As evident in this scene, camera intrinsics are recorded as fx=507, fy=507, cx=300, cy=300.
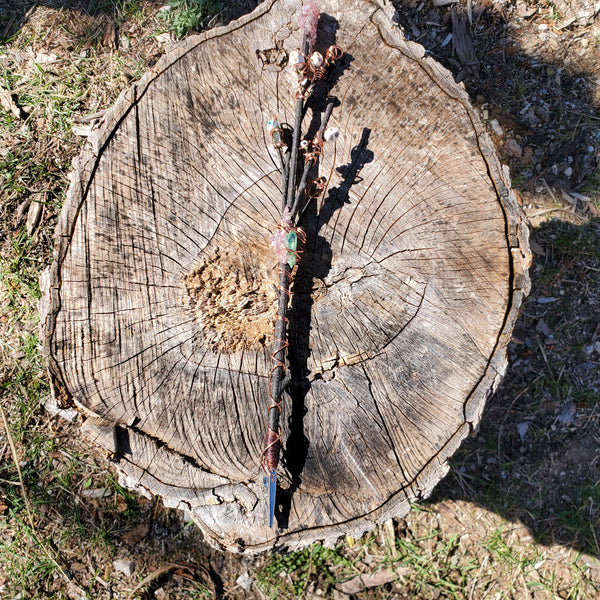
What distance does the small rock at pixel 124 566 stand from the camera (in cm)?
284

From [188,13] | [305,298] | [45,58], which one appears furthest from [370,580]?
[45,58]

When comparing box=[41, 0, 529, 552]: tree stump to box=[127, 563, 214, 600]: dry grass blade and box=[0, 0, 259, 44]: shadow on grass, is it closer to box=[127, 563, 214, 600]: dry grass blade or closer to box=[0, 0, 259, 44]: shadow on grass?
box=[127, 563, 214, 600]: dry grass blade

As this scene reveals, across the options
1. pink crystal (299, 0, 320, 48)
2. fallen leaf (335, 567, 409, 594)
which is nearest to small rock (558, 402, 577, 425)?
fallen leaf (335, 567, 409, 594)

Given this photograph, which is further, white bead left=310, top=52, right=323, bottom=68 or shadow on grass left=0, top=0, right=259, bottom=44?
shadow on grass left=0, top=0, right=259, bottom=44

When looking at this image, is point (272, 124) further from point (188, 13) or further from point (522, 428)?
point (522, 428)

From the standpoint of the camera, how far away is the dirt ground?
9.38ft

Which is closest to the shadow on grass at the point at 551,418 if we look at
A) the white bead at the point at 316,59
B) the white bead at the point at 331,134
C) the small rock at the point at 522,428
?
the small rock at the point at 522,428

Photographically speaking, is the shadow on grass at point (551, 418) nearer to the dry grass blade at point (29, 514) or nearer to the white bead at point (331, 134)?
the white bead at point (331, 134)

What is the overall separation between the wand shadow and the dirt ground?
1.29 meters

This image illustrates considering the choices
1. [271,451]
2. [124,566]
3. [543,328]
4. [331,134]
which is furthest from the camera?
[543,328]

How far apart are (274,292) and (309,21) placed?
42.4 inches

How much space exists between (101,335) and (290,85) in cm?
125

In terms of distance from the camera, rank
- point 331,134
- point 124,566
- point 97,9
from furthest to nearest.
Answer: point 97,9
point 124,566
point 331,134

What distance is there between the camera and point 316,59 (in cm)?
195
